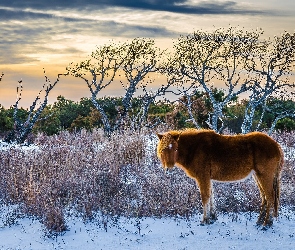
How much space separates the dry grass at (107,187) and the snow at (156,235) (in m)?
0.21

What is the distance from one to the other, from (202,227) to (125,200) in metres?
1.73

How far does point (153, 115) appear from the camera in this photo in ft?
72.0

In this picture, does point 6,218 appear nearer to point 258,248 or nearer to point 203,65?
point 258,248

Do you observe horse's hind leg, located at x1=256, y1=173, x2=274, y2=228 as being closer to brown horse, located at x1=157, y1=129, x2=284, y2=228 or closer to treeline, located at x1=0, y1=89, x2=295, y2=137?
brown horse, located at x1=157, y1=129, x2=284, y2=228

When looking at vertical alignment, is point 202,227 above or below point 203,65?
below

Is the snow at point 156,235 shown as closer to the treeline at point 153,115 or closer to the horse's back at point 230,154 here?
the horse's back at point 230,154

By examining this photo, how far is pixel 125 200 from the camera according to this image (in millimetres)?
8109

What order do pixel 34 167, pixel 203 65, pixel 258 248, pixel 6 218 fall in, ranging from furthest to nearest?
pixel 203 65
pixel 34 167
pixel 6 218
pixel 258 248

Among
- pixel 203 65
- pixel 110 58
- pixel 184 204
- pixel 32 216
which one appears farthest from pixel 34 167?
pixel 110 58

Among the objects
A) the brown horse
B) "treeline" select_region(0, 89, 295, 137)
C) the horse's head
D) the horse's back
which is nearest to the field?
the brown horse

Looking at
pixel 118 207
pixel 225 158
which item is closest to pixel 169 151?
pixel 225 158

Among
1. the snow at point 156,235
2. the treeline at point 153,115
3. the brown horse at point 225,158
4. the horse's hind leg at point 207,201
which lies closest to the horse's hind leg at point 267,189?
A: the brown horse at point 225,158

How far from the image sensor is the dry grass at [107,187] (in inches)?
297

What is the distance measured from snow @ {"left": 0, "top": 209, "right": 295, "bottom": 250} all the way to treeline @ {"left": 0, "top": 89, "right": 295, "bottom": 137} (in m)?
12.1
